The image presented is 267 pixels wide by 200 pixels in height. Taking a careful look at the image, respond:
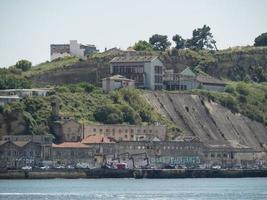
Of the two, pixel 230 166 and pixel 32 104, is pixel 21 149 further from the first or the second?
pixel 230 166

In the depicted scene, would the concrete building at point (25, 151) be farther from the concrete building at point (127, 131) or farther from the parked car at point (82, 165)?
the concrete building at point (127, 131)

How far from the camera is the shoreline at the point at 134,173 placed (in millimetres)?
158125

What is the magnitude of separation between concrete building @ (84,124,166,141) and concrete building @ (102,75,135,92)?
55.6 feet

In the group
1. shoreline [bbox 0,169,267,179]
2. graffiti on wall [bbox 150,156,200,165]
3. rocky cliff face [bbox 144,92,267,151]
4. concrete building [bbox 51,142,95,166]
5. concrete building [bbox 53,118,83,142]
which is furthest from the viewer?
rocky cliff face [bbox 144,92,267,151]

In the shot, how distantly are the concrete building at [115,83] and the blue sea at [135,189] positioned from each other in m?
34.9

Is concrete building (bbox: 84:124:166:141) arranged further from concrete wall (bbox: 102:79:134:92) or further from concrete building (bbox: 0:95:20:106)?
concrete wall (bbox: 102:79:134:92)

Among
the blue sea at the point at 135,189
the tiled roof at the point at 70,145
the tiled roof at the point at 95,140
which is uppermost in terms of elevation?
the tiled roof at the point at 95,140

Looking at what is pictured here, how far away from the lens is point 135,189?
141 metres

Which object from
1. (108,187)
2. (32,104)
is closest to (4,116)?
(32,104)

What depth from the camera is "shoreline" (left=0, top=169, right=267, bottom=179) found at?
158 meters

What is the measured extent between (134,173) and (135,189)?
23253 millimetres

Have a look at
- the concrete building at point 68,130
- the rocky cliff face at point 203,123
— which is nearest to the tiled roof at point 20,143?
the concrete building at point 68,130

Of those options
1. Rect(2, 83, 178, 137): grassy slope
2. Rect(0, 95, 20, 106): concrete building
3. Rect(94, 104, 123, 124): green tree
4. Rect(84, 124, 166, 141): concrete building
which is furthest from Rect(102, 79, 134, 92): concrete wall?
Rect(0, 95, 20, 106): concrete building

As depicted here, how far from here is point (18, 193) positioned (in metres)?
132
